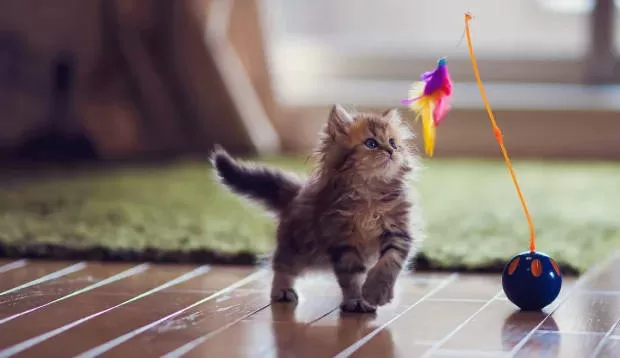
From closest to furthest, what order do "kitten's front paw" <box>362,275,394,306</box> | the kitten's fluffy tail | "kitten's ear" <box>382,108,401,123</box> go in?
"kitten's front paw" <box>362,275,394,306</box> < "kitten's ear" <box>382,108,401,123</box> < the kitten's fluffy tail

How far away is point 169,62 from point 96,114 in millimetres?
446

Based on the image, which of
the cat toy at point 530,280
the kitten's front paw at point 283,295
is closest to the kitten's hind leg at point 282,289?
the kitten's front paw at point 283,295

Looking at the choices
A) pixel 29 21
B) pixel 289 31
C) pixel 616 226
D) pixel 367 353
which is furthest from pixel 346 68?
pixel 367 353

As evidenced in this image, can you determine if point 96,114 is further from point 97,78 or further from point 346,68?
point 346,68

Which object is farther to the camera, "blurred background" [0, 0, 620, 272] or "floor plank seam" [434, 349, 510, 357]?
"blurred background" [0, 0, 620, 272]

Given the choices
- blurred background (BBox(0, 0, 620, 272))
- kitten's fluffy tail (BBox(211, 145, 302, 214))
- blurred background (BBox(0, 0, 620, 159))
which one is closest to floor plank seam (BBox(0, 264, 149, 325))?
kitten's fluffy tail (BBox(211, 145, 302, 214))

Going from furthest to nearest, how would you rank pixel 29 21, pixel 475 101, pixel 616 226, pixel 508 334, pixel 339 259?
pixel 475 101, pixel 29 21, pixel 616 226, pixel 339 259, pixel 508 334

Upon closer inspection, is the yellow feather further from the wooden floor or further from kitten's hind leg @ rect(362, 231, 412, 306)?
the wooden floor

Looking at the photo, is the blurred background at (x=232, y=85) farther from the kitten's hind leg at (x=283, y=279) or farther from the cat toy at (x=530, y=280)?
the cat toy at (x=530, y=280)

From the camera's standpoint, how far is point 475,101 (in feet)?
18.8

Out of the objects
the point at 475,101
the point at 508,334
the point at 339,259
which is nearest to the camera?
the point at 508,334

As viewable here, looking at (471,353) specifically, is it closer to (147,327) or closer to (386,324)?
(386,324)

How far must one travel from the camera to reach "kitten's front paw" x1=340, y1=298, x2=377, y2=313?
2246mm

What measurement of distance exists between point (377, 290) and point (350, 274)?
0.08 metres
